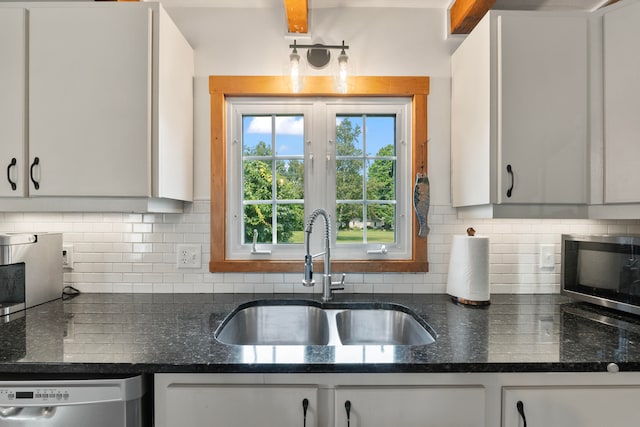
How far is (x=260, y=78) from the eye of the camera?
1.76 m

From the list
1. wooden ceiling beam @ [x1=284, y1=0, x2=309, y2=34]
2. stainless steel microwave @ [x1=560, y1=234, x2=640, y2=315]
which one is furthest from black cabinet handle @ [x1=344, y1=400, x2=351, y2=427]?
wooden ceiling beam @ [x1=284, y1=0, x2=309, y2=34]

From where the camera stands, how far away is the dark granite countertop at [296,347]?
3.15 feet

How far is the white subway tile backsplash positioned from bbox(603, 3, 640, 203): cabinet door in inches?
17.3

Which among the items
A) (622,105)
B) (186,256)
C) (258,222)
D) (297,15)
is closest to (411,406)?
(258,222)

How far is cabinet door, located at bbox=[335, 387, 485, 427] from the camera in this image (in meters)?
0.99

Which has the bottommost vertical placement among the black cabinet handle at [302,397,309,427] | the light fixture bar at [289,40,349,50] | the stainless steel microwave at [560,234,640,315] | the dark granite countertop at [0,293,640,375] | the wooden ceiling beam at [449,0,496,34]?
the black cabinet handle at [302,397,309,427]

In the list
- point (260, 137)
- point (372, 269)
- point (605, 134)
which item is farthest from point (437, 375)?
point (260, 137)

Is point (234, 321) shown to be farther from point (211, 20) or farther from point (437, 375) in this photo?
point (211, 20)

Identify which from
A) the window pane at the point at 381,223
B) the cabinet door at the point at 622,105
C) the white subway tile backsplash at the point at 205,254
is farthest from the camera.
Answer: the window pane at the point at 381,223

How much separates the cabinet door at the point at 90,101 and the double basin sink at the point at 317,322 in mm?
750

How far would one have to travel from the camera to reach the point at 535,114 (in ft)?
4.56

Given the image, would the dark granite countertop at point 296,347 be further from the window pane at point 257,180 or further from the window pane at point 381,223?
the window pane at point 257,180

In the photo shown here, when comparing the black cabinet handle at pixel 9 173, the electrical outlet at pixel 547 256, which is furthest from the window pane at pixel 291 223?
the electrical outlet at pixel 547 256

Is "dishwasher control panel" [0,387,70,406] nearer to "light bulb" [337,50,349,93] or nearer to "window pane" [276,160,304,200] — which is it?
"window pane" [276,160,304,200]
